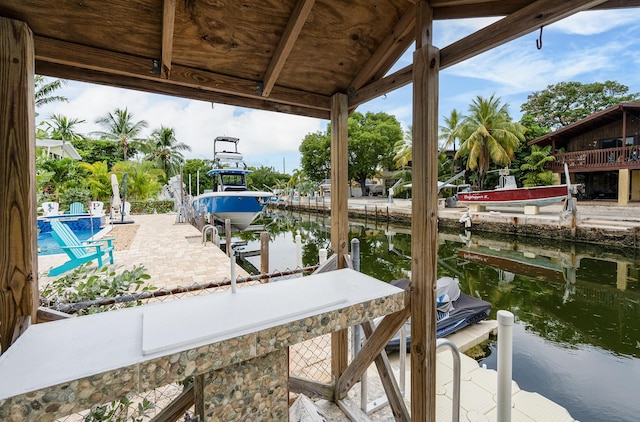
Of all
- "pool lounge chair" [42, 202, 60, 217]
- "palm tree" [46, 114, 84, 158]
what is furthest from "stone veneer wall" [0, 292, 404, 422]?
"palm tree" [46, 114, 84, 158]

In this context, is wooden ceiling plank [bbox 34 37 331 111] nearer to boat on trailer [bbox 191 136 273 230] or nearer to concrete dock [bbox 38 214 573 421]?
concrete dock [bbox 38 214 573 421]

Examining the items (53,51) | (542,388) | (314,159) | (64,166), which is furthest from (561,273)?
(314,159)

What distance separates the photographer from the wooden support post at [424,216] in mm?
1402

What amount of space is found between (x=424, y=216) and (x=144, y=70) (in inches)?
62.1

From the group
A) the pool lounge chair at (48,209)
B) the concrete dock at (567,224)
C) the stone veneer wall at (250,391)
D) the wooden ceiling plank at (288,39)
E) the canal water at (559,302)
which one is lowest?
the canal water at (559,302)

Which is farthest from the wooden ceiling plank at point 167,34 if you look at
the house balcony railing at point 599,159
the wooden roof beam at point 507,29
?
the house balcony railing at point 599,159

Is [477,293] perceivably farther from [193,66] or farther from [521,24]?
[193,66]

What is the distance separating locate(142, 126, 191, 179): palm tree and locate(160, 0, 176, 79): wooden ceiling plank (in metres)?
25.2

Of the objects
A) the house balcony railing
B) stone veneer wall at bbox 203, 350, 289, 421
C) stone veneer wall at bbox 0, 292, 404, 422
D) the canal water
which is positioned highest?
the house balcony railing

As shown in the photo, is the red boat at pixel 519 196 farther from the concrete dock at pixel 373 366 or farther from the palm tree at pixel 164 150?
the palm tree at pixel 164 150

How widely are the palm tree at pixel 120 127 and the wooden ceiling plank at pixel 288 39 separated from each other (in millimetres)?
24088

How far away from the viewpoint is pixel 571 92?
19906 millimetres

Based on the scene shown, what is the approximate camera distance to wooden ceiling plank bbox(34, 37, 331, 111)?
4.29 ft

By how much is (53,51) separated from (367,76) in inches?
61.7
